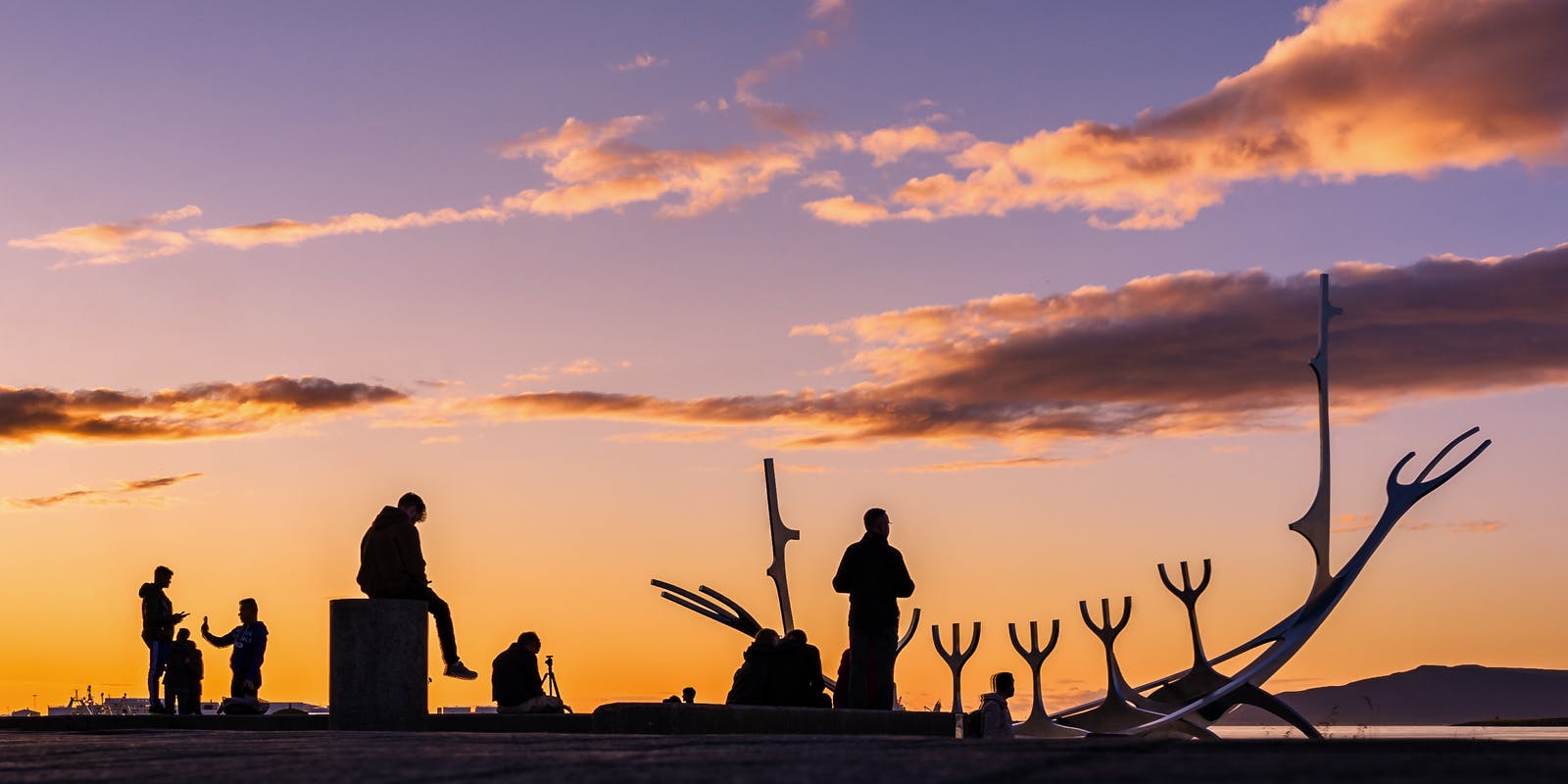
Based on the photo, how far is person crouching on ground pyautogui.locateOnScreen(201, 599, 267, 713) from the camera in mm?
19016

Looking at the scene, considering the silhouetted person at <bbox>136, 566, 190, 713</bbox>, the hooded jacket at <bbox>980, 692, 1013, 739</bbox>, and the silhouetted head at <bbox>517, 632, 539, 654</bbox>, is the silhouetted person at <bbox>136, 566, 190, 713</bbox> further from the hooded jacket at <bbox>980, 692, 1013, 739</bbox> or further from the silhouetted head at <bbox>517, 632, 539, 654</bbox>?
the hooded jacket at <bbox>980, 692, 1013, 739</bbox>

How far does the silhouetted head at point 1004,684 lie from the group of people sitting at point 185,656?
7.21 metres

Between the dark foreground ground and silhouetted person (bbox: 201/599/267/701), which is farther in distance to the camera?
silhouetted person (bbox: 201/599/267/701)

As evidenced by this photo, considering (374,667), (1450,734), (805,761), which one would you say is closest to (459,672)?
(374,667)

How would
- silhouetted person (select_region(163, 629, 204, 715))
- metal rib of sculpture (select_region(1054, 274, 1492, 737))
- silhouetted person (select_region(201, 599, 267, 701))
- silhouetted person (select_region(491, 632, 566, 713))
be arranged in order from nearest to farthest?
silhouetted person (select_region(491, 632, 566, 713)) → silhouetted person (select_region(201, 599, 267, 701)) → silhouetted person (select_region(163, 629, 204, 715)) → metal rib of sculpture (select_region(1054, 274, 1492, 737))

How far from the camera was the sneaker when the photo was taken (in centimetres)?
1511

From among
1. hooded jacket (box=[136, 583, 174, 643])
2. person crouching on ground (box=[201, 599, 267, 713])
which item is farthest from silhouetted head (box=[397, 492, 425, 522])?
hooded jacket (box=[136, 583, 174, 643])

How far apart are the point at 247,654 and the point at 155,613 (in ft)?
6.82

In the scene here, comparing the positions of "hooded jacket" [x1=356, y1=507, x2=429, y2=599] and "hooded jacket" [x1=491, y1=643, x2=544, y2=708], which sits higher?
"hooded jacket" [x1=356, y1=507, x2=429, y2=599]

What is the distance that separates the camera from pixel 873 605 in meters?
14.4

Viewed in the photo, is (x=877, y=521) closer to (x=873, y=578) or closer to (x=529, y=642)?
(x=873, y=578)

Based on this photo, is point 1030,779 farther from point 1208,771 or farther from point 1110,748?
point 1110,748

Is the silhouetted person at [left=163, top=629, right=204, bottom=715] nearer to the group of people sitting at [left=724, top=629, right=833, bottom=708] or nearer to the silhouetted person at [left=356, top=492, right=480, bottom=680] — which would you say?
the silhouetted person at [left=356, top=492, right=480, bottom=680]

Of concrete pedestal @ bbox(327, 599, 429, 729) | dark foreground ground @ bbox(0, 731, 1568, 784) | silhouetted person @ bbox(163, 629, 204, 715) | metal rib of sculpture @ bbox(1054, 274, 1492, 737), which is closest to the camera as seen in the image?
dark foreground ground @ bbox(0, 731, 1568, 784)
